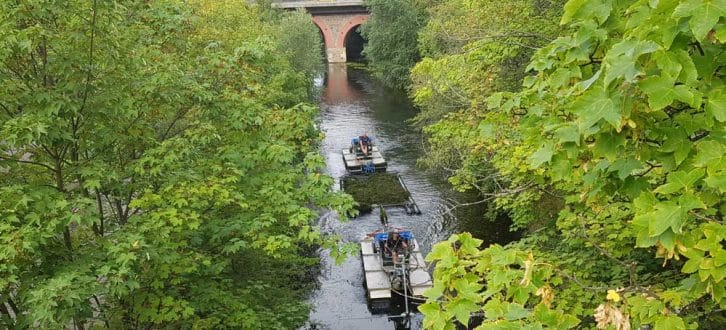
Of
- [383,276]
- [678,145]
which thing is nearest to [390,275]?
[383,276]

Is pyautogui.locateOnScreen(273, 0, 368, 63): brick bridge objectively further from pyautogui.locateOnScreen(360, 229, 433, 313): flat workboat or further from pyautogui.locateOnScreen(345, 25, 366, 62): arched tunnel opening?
pyautogui.locateOnScreen(360, 229, 433, 313): flat workboat

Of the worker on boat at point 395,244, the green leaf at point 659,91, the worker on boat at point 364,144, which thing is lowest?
the worker on boat at point 395,244

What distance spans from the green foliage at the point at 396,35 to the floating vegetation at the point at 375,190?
47.0ft

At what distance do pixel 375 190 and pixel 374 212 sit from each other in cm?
209

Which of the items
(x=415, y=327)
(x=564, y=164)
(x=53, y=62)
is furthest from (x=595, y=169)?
(x=415, y=327)

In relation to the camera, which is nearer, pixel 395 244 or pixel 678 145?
pixel 678 145

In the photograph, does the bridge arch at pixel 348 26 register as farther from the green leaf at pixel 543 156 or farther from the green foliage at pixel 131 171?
the green leaf at pixel 543 156

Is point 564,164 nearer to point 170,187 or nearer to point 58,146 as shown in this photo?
point 170,187

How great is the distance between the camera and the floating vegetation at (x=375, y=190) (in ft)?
70.4

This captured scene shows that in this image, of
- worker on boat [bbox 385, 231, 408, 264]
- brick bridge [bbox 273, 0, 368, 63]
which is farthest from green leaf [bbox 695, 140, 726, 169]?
brick bridge [bbox 273, 0, 368, 63]

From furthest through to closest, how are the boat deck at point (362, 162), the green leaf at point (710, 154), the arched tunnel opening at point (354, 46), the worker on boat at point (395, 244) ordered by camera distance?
the arched tunnel opening at point (354, 46) → the boat deck at point (362, 162) → the worker on boat at point (395, 244) → the green leaf at point (710, 154)

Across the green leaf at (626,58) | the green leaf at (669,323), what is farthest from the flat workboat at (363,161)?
the green leaf at (626,58)

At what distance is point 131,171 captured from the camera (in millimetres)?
6988

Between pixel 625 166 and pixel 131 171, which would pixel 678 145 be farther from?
pixel 131 171
